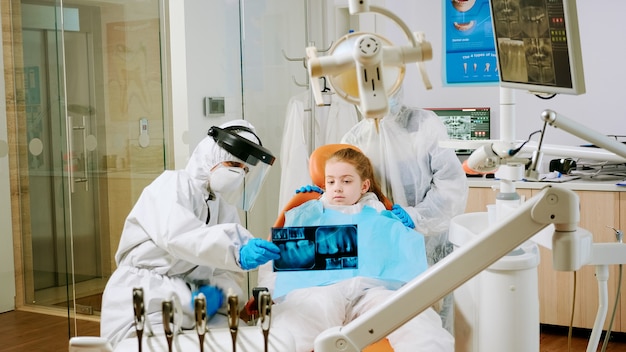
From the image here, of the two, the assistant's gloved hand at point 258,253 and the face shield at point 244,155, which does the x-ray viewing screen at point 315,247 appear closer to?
the assistant's gloved hand at point 258,253

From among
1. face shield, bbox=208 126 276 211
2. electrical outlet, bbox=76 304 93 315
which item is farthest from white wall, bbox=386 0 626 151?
electrical outlet, bbox=76 304 93 315

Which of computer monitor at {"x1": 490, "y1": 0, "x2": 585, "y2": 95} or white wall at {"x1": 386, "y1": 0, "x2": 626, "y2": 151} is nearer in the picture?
computer monitor at {"x1": 490, "y1": 0, "x2": 585, "y2": 95}

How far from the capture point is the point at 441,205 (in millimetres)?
3025

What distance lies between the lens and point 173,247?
239 centimetres

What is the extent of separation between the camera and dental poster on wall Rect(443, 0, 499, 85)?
183 inches

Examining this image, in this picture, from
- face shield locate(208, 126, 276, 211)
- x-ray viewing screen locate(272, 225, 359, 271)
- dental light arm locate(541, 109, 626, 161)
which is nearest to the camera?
dental light arm locate(541, 109, 626, 161)

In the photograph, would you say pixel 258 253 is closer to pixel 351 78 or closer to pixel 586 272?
pixel 351 78

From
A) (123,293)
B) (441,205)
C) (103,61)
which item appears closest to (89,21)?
(103,61)

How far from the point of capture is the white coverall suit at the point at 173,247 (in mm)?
2371

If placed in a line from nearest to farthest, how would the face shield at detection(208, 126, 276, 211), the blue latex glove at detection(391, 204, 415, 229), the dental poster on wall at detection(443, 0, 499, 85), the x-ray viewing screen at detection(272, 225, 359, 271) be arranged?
the x-ray viewing screen at detection(272, 225, 359, 271)
the face shield at detection(208, 126, 276, 211)
the blue latex glove at detection(391, 204, 415, 229)
the dental poster on wall at detection(443, 0, 499, 85)

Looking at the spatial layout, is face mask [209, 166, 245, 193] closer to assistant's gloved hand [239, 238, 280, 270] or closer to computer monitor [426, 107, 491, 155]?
assistant's gloved hand [239, 238, 280, 270]

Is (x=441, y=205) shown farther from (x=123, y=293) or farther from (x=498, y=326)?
(x=123, y=293)

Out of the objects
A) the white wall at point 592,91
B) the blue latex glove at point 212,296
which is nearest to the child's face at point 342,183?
the blue latex glove at point 212,296

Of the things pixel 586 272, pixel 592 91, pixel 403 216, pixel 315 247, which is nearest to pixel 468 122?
pixel 592 91
